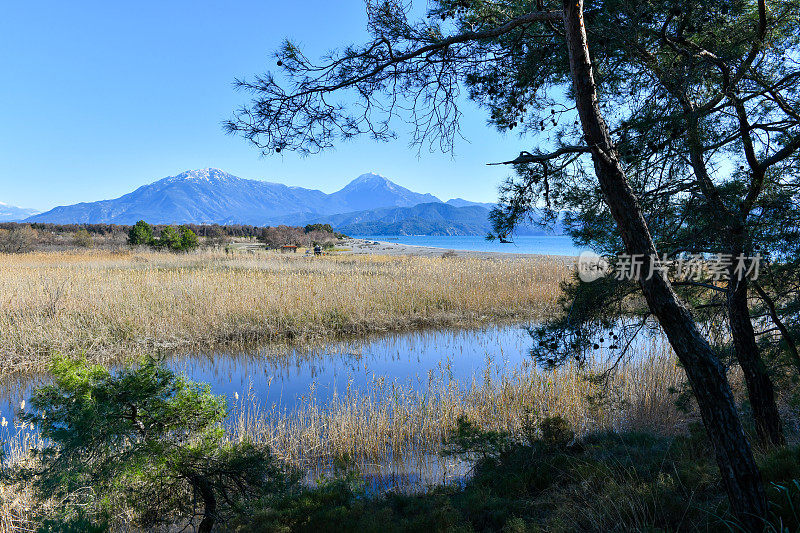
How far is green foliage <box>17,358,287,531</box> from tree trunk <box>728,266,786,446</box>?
4282 millimetres

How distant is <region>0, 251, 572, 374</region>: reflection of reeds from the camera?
9.40m

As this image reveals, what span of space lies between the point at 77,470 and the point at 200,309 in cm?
930

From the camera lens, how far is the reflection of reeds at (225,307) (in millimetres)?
9398

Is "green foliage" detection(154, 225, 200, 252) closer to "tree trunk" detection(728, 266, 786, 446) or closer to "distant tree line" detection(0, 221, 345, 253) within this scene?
"distant tree line" detection(0, 221, 345, 253)

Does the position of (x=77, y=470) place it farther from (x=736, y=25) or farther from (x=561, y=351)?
(x=736, y=25)

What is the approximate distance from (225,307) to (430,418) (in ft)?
25.2

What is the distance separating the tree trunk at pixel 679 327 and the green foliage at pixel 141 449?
2.92 metres

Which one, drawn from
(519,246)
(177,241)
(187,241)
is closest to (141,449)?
(177,241)

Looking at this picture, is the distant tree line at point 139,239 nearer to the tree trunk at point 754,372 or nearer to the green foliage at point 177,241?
the green foliage at point 177,241

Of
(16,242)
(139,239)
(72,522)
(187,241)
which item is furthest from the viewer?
(139,239)

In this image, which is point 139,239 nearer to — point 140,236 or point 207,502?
point 140,236

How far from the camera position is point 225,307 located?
454 inches

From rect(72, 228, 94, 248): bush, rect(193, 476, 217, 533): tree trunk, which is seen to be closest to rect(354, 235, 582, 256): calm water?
rect(193, 476, 217, 533): tree trunk

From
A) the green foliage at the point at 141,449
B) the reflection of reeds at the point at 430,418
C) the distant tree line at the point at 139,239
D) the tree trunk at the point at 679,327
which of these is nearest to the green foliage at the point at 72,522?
the green foliage at the point at 141,449
